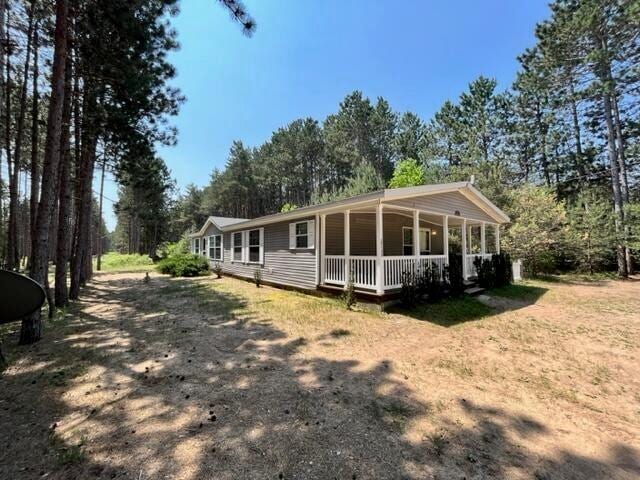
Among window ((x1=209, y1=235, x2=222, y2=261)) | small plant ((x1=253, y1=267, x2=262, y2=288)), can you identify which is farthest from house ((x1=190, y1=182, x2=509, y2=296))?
window ((x1=209, y1=235, x2=222, y2=261))

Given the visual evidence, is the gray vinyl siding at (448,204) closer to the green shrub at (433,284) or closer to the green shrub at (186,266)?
the green shrub at (433,284)

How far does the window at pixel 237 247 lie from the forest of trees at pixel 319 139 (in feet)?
16.8

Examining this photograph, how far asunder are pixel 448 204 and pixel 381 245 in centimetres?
414

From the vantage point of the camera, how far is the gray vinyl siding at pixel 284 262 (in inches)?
378

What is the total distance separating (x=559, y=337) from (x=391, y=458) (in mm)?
5133

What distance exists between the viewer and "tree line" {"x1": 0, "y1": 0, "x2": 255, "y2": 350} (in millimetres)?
5309

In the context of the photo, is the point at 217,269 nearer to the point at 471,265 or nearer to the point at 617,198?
the point at 471,265

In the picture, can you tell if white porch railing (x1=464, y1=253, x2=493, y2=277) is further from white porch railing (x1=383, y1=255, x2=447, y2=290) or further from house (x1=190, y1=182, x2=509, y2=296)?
white porch railing (x1=383, y1=255, x2=447, y2=290)

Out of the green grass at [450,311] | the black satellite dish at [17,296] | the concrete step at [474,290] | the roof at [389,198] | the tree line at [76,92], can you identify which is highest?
the tree line at [76,92]

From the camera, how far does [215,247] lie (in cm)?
1764

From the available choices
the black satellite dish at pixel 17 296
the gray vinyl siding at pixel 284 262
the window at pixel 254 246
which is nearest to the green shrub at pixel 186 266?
the gray vinyl siding at pixel 284 262

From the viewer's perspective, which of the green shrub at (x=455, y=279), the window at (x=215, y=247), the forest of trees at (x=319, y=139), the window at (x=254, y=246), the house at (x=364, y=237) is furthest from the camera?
the window at (x=215, y=247)

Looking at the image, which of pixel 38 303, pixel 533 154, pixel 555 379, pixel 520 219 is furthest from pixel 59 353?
pixel 533 154

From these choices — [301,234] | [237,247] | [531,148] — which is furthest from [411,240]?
[531,148]
